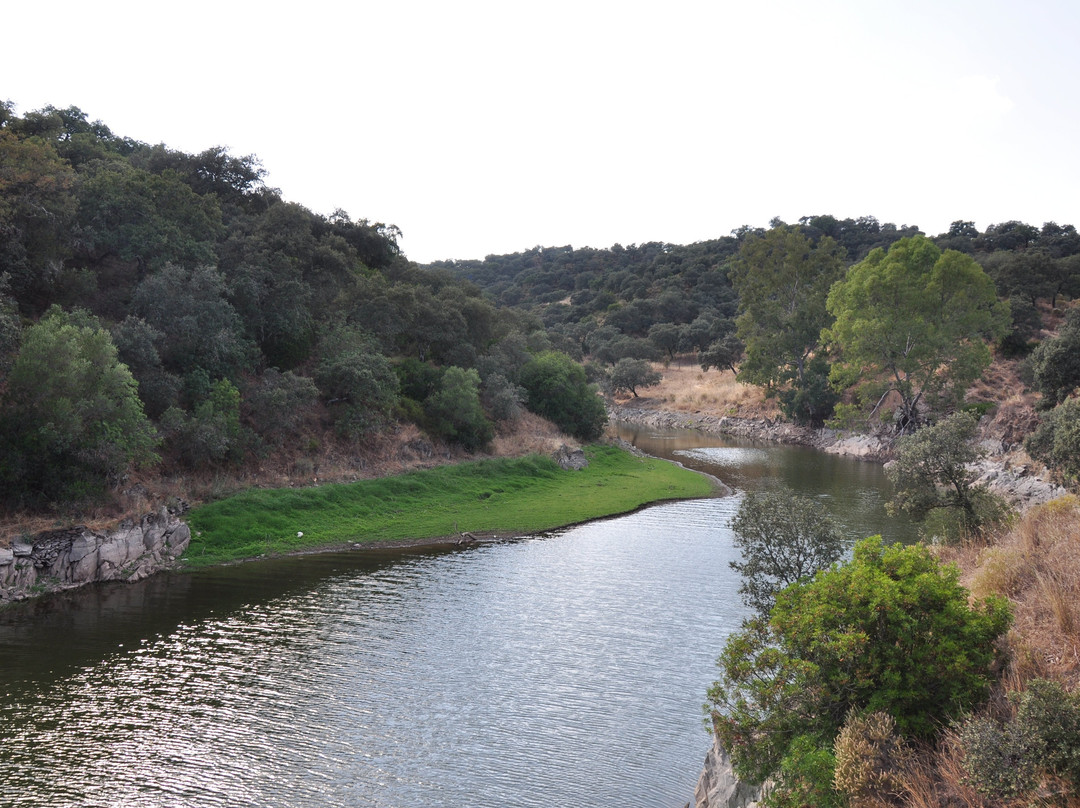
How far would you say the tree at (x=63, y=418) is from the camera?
24.0 meters

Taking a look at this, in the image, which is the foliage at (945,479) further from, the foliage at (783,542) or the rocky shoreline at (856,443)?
the foliage at (783,542)

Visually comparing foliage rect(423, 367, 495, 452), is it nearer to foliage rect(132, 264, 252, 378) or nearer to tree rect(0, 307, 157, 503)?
foliage rect(132, 264, 252, 378)

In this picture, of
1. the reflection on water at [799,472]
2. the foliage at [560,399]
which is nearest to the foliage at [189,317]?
the foliage at [560,399]

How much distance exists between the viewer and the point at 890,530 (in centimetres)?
3375

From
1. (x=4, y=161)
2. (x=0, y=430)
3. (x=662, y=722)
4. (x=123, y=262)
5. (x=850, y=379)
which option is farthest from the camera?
(x=850, y=379)

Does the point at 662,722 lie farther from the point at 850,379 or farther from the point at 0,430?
the point at 850,379

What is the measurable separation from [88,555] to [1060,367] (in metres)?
52.8

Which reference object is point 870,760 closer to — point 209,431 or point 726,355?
point 209,431

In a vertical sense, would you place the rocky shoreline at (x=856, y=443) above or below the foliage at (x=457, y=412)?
below

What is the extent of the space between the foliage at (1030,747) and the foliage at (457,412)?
38.8 metres

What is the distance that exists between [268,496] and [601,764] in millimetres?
22644

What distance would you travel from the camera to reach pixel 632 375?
3979 inches

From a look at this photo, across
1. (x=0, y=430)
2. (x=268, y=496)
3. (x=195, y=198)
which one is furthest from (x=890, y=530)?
(x=195, y=198)

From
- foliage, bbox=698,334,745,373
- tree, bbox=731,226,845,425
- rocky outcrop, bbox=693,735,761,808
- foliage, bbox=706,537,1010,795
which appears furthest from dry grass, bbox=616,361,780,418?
foliage, bbox=706,537,1010,795
